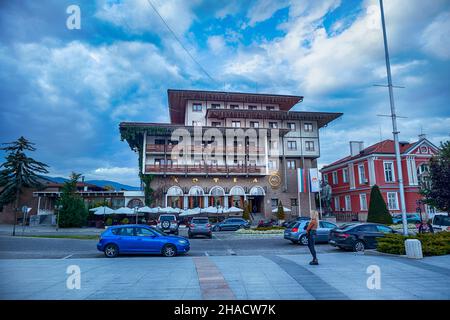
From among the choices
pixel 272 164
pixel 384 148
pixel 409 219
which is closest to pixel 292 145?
pixel 272 164

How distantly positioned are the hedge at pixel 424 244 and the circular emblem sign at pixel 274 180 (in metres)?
31.0

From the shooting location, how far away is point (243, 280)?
26.0 ft

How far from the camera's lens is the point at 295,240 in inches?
740

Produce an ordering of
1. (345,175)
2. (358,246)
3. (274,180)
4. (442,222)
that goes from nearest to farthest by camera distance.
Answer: (358,246)
(442,222)
(274,180)
(345,175)

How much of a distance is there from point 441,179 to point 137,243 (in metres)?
17.8

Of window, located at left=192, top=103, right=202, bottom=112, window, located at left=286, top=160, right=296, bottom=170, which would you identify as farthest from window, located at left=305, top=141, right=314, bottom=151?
window, located at left=192, top=103, right=202, bottom=112

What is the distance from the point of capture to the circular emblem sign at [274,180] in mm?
44234

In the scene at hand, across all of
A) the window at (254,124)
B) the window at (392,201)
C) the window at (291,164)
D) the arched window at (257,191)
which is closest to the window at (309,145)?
the window at (291,164)

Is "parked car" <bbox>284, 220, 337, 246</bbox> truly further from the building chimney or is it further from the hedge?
the building chimney

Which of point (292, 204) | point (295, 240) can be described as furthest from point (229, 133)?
point (295, 240)

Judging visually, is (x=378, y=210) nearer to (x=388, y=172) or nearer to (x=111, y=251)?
(x=388, y=172)

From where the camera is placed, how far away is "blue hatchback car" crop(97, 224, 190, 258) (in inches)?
547

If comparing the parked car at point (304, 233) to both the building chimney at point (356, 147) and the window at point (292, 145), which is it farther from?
the building chimney at point (356, 147)

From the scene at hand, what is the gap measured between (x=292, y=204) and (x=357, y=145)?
13939mm
